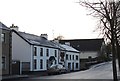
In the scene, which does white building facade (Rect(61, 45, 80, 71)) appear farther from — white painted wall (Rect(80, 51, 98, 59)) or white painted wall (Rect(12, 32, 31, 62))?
white painted wall (Rect(80, 51, 98, 59))

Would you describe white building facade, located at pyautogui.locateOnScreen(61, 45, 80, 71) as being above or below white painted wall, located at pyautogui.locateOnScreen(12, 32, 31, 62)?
below

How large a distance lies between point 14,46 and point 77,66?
104 ft

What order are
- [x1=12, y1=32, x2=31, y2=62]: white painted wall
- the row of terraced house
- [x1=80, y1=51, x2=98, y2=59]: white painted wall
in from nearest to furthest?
the row of terraced house < [x1=12, y1=32, x2=31, y2=62]: white painted wall < [x1=80, y1=51, x2=98, y2=59]: white painted wall

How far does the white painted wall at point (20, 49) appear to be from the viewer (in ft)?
182

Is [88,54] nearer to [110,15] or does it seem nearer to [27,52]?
[27,52]

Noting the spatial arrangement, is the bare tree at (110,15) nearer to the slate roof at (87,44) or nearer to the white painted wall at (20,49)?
the white painted wall at (20,49)

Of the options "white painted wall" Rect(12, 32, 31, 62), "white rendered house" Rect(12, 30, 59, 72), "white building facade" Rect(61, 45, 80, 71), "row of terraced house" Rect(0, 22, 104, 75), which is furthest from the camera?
"white building facade" Rect(61, 45, 80, 71)

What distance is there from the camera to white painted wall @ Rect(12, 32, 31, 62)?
55.4m

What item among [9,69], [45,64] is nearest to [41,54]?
[45,64]

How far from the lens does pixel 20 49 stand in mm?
56562

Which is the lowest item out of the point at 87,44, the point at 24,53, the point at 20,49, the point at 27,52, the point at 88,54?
the point at 88,54

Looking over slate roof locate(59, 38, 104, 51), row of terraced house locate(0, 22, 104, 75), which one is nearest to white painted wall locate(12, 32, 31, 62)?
row of terraced house locate(0, 22, 104, 75)

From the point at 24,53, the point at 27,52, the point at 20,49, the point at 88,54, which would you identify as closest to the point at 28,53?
the point at 27,52

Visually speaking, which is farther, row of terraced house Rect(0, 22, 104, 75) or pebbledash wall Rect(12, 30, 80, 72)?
pebbledash wall Rect(12, 30, 80, 72)
